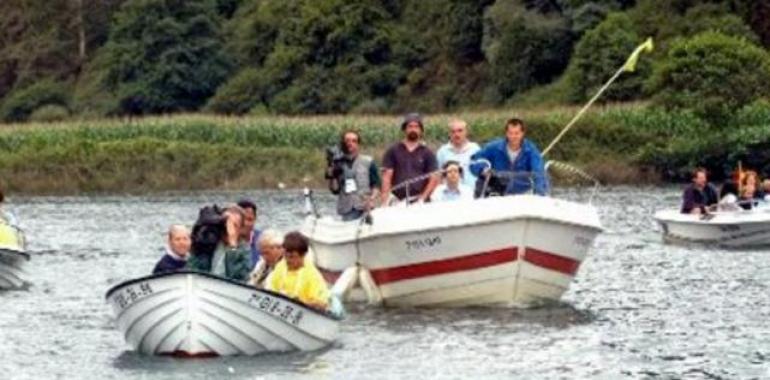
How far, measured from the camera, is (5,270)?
99.3 feet

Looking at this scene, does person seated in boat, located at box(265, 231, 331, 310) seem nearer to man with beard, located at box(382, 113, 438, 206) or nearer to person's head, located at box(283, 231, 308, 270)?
person's head, located at box(283, 231, 308, 270)

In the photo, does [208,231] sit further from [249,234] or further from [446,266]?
[446,266]

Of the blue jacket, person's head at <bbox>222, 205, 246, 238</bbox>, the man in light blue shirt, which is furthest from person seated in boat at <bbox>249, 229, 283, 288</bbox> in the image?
the man in light blue shirt

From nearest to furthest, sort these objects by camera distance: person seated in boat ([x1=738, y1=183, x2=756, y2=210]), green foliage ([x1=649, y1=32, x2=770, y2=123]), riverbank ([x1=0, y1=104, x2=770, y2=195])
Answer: person seated in boat ([x1=738, y1=183, x2=756, y2=210]), green foliage ([x1=649, y1=32, x2=770, y2=123]), riverbank ([x1=0, y1=104, x2=770, y2=195])

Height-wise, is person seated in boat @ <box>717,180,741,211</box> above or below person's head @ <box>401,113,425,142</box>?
below

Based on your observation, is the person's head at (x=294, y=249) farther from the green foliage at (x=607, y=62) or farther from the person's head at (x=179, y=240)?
the green foliage at (x=607, y=62)

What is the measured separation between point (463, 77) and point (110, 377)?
8002 centimetres

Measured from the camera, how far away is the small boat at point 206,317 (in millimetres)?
21188

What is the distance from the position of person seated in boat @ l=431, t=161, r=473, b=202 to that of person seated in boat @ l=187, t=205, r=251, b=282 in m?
4.17

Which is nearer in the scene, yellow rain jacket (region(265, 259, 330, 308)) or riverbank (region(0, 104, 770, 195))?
yellow rain jacket (region(265, 259, 330, 308))

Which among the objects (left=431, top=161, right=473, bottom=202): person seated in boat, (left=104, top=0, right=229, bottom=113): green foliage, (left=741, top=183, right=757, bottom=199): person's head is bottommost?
(left=741, top=183, right=757, bottom=199): person's head

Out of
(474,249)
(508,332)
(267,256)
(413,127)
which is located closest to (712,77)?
(413,127)

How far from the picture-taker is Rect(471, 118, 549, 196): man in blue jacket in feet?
85.0

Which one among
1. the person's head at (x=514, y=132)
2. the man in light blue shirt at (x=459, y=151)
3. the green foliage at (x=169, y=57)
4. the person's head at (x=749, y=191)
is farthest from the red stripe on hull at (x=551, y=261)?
the green foliage at (x=169, y=57)
